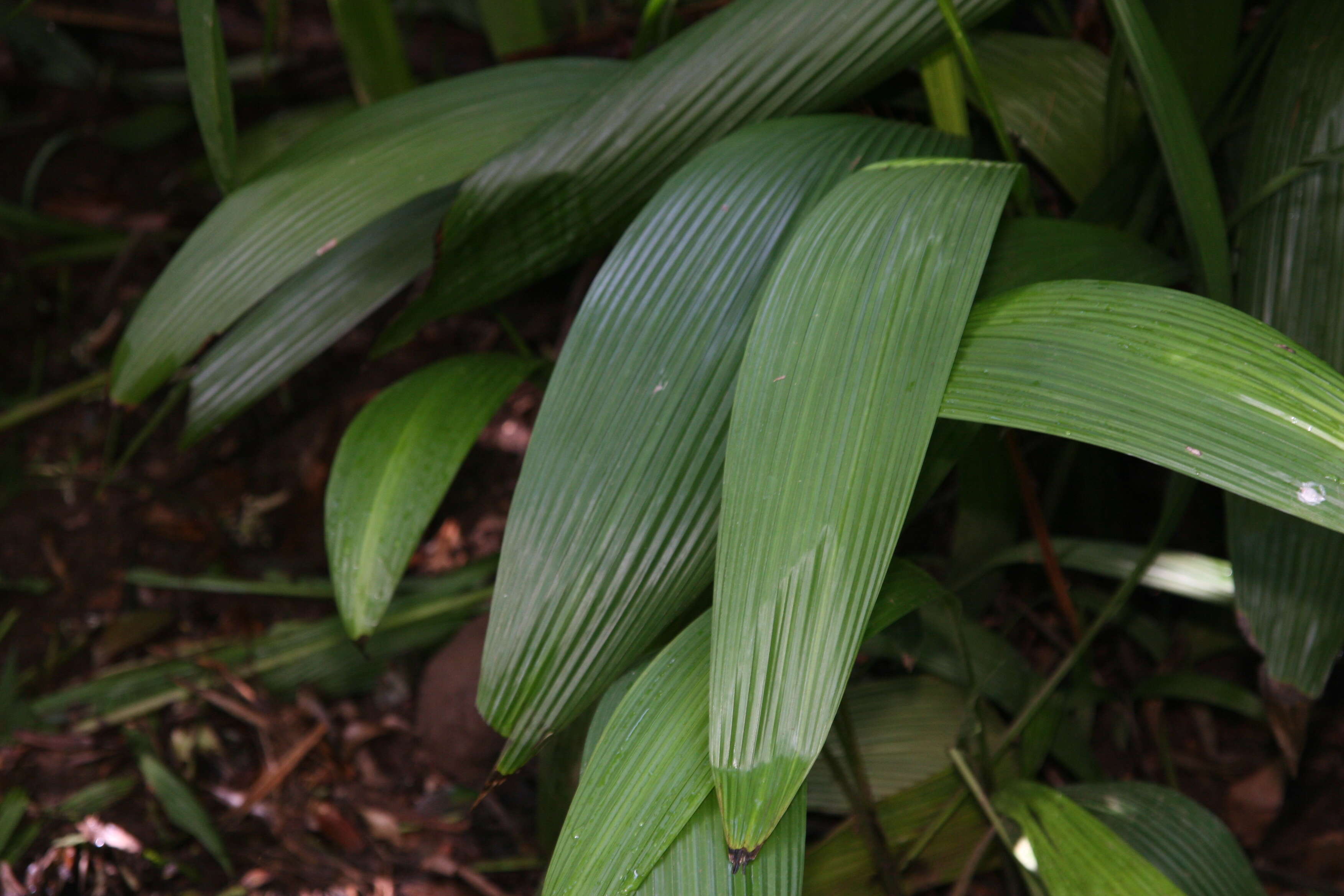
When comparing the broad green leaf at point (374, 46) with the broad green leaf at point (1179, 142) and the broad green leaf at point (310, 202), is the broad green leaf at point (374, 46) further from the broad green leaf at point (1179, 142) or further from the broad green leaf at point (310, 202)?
the broad green leaf at point (1179, 142)

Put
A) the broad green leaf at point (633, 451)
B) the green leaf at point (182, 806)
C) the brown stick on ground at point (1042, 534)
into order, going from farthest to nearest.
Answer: the green leaf at point (182, 806), the brown stick on ground at point (1042, 534), the broad green leaf at point (633, 451)

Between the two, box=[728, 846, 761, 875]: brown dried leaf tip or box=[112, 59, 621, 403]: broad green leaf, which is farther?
box=[112, 59, 621, 403]: broad green leaf

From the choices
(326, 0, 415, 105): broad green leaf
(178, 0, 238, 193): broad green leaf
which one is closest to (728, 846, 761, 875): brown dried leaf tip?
(178, 0, 238, 193): broad green leaf

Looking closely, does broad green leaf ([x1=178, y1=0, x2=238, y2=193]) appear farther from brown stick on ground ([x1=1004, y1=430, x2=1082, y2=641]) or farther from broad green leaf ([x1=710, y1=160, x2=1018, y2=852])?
brown stick on ground ([x1=1004, y1=430, x2=1082, y2=641])

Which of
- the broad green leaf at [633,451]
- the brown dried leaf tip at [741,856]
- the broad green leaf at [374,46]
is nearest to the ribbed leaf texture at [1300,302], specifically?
the broad green leaf at [633,451]

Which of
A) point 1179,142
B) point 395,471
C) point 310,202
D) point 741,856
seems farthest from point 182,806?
point 1179,142

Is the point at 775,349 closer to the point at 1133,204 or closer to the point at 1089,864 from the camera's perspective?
the point at 1089,864
